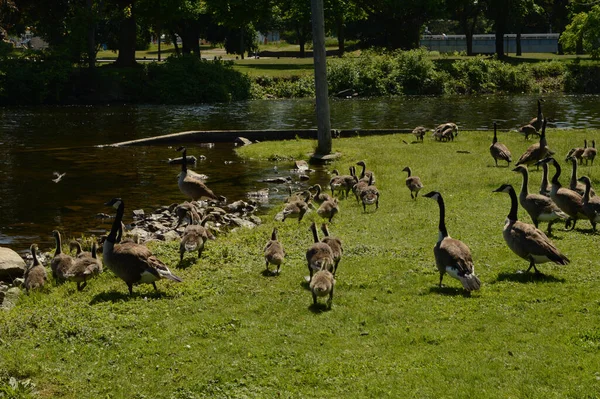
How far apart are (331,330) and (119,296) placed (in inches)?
194

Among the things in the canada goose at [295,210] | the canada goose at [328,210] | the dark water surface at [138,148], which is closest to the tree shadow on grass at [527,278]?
the canada goose at [328,210]

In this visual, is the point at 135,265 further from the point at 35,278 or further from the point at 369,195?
the point at 369,195

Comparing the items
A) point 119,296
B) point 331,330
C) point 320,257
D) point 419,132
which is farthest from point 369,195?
point 419,132

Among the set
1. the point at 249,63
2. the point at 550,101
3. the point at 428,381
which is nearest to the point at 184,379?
the point at 428,381

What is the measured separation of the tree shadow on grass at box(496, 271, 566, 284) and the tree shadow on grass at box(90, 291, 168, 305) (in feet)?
23.2

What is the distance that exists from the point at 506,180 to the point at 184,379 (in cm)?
1765

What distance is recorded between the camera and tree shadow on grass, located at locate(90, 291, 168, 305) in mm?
15453

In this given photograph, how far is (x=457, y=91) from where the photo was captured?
8462 centimetres

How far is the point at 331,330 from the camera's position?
13336mm

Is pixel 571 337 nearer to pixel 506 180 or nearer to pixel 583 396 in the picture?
pixel 583 396

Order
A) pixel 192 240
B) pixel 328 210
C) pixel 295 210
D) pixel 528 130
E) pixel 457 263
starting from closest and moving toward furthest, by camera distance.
A: pixel 457 263
pixel 192 240
pixel 328 210
pixel 295 210
pixel 528 130

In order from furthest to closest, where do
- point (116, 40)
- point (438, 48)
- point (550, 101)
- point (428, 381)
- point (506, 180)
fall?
1. point (438, 48)
2. point (116, 40)
3. point (550, 101)
4. point (506, 180)
5. point (428, 381)

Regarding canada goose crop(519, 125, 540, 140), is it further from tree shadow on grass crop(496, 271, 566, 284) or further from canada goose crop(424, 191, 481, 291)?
canada goose crop(424, 191, 481, 291)

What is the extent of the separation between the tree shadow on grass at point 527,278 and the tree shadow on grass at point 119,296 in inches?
279
